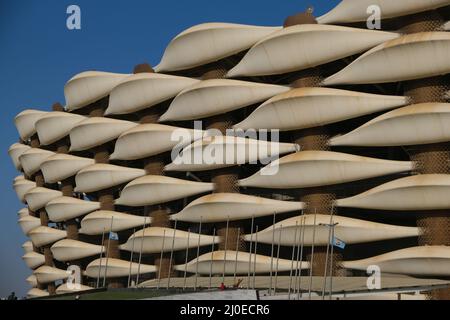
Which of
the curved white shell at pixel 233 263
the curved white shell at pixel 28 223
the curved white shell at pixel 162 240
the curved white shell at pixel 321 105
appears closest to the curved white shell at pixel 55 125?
the curved white shell at pixel 28 223

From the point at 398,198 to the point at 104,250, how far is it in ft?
121

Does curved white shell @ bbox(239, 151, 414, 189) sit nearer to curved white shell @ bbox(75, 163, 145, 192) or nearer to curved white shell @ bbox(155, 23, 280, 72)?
curved white shell @ bbox(155, 23, 280, 72)

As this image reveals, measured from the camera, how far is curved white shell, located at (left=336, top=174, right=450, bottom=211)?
39.4 m

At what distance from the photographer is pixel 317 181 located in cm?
4547

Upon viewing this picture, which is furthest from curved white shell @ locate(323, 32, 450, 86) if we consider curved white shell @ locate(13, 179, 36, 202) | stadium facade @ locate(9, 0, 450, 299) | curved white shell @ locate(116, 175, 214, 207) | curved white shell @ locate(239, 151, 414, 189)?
curved white shell @ locate(13, 179, 36, 202)

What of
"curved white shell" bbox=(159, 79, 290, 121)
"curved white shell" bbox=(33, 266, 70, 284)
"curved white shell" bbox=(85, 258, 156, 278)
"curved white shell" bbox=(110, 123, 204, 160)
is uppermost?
"curved white shell" bbox=(159, 79, 290, 121)

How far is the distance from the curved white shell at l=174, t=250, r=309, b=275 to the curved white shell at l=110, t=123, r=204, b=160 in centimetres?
1278

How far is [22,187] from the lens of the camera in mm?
90938

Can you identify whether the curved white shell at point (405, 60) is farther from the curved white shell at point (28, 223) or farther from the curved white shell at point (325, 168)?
the curved white shell at point (28, 223)

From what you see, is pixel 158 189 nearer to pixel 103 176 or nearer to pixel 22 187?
pixel 103 176

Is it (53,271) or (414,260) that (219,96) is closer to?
(414,260)

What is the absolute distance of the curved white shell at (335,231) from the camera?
140 ft

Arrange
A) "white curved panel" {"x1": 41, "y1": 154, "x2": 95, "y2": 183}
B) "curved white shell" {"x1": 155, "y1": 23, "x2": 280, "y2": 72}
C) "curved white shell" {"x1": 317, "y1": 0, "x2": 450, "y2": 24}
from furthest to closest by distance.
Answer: "white curved panel" {"x1": 41, "y1": 154, "x2": 95, "y2": 183}
"curved white shell" {"x1": 155, "y1": 23, "x2": 280, "y2": 72}
"curved white shell" {"x1": 317, "y1": 0, "x2": 450, "y2": 24}

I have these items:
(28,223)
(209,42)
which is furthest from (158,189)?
(28,223)
